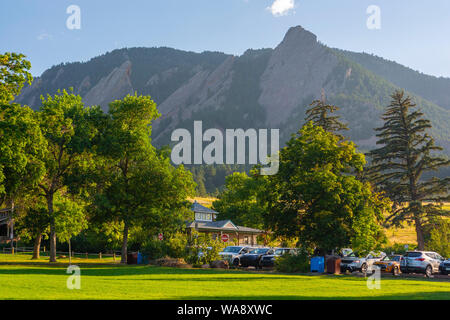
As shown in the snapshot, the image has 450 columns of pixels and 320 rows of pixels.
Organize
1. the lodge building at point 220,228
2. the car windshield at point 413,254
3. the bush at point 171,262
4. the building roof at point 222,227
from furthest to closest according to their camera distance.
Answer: the lodge building at point 220,228 < the building roof at point 222,227 < the bush at point 171,262 < the car windshield at point 413,254

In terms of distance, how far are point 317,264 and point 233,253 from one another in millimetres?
10417

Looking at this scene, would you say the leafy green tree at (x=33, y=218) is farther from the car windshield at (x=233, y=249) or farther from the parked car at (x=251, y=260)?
the parked car at (x=251, y=260)

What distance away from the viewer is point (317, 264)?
3338 centimetres

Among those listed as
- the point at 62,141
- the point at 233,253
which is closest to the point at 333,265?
the point at 233,253

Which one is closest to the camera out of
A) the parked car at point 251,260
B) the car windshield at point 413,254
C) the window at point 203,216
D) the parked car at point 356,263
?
the parked car at point 356,263

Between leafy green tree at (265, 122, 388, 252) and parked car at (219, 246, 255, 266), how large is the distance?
5864 mm

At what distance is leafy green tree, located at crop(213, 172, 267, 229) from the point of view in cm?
7525

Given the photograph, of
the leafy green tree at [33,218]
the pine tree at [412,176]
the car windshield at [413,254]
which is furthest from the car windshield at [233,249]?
the pine tree at [412,176]

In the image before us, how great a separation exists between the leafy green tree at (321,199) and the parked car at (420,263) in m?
3.06

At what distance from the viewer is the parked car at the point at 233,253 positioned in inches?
1613

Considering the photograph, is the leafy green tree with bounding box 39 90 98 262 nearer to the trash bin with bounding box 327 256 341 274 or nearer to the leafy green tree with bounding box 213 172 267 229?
the trash bin with bounding box 327 256 341 274

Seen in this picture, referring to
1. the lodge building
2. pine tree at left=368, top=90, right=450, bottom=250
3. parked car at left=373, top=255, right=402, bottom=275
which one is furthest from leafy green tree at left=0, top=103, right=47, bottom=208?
pine tree at left=368, top=90, right=450, bottom=250

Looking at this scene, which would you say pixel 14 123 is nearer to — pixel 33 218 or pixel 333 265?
pixel 33 218
